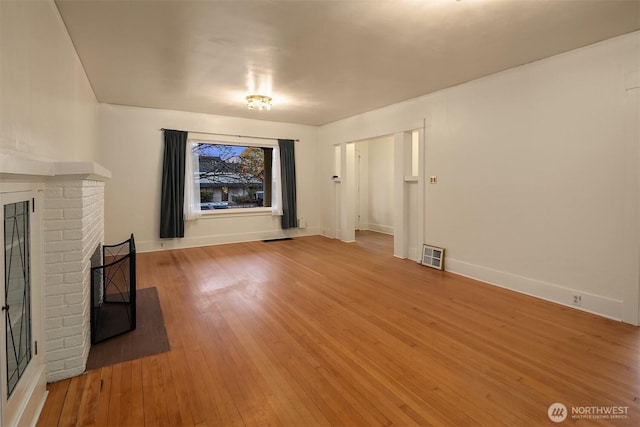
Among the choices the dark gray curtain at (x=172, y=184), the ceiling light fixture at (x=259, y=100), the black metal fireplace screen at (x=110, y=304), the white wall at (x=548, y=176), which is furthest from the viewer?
the dark gray curtain at (x=172, y=184)

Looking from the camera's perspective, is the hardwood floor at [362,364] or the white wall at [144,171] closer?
the hardwood floor at [362,364]

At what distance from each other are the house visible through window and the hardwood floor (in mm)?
3153

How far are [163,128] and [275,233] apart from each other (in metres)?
3.07

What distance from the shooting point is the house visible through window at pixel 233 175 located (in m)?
6.50

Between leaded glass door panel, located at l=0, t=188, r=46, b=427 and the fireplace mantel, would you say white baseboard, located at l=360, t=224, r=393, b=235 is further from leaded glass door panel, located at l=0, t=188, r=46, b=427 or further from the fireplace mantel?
leaded glass door panel, located at l=0, t=188, r=46, b=427

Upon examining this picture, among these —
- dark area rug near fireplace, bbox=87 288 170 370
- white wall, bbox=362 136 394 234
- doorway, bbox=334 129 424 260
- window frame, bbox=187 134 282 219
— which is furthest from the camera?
white wall, bbox=362 136 394 234

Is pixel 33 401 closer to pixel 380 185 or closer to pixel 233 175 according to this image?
pixel 233 175

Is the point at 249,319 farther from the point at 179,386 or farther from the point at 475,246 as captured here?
the point at 475,246

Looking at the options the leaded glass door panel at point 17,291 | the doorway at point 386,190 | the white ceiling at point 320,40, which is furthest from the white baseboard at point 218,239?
the leaded glass door panel at point 17,291

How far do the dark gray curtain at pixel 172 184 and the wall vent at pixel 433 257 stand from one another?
4366 millimetres

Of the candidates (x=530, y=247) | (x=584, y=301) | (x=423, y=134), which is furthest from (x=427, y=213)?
(x=584, y=301)

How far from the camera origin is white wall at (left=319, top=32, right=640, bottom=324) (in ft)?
9.43

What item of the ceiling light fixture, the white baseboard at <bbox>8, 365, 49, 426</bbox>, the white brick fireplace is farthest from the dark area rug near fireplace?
the ceiling light fixture

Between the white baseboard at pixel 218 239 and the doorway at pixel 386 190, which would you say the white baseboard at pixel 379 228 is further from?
the white baseboard at pixel 218 239
